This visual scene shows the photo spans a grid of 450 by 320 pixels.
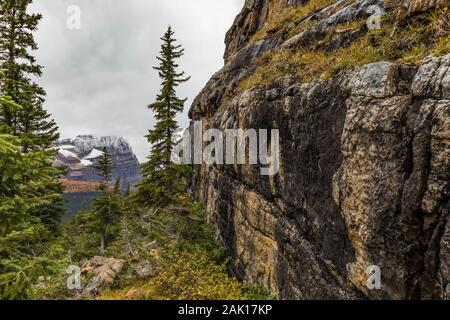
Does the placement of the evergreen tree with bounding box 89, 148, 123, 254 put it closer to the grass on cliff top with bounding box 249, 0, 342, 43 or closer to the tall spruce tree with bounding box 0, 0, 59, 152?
the tall spruce tree with bounding box 0, 0, 59, 152

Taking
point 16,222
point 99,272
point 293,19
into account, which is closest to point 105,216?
point 99,272

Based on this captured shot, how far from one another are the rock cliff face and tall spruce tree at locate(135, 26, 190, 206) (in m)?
7.81

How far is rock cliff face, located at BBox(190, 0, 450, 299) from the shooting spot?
6074 mm

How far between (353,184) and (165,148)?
16.7m

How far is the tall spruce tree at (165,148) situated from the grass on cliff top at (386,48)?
36.1 feet

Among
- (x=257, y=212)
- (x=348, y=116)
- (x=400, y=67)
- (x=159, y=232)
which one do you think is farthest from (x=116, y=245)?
(x=400, y=67)

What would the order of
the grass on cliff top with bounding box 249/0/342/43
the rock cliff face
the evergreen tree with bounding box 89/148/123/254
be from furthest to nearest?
the evergreen tree with bounding box 89/148/123/254
the grass on cliff top with bounding box 249/0/342/43
the rock cliff face

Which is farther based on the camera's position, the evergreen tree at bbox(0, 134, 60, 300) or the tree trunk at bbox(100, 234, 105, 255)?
the tree trunk at bbox(100, 234, 105, 255)

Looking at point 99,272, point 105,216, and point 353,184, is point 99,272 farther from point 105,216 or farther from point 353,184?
point 353,184

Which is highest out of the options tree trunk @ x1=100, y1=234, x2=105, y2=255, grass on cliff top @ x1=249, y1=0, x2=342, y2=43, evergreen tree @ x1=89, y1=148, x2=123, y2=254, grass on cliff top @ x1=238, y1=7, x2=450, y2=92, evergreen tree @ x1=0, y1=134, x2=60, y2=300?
grass on cliff top @ x1=249, y1=0, x2=342, y2=43

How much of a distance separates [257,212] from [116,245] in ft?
36.2

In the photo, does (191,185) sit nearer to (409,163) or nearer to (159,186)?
(159,186)

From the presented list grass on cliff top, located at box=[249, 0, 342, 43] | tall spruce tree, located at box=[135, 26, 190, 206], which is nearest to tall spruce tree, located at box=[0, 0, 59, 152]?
tall spruce tree, located at box=[135, 26, 190, 206]

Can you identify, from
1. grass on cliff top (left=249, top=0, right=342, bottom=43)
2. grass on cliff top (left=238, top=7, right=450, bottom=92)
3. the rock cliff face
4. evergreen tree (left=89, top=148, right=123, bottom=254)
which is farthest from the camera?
evergreen tree (left=89, top=148, right=123, bottom=254)
